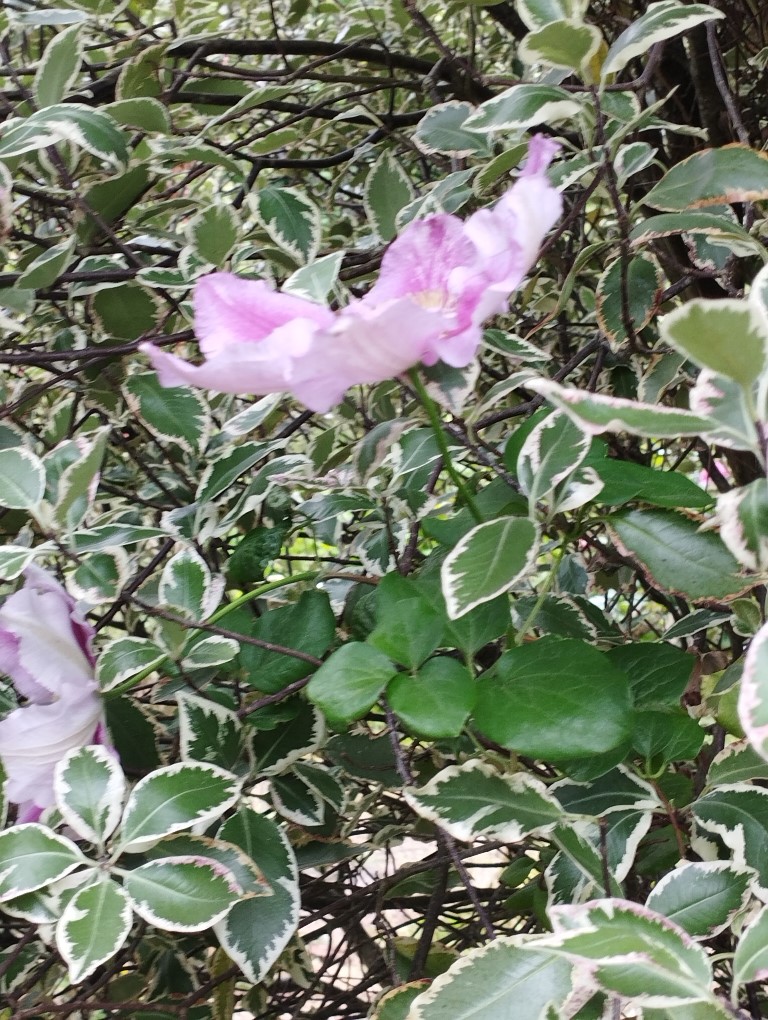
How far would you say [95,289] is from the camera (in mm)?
688

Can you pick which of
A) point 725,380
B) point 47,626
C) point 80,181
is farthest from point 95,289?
point 725,380

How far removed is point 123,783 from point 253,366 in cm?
26

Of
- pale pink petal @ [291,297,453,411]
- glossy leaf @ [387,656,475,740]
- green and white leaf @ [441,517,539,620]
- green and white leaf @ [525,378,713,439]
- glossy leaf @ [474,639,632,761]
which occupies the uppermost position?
pale pink petal @ [291,297,453,411]

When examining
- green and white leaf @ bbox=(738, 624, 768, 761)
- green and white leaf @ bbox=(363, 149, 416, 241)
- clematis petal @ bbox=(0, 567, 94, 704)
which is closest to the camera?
green and white leaf @ bbox=(738, 624, 768, 761)

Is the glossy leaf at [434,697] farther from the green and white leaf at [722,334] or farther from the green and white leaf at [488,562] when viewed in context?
the green and white leaf at [722,334]

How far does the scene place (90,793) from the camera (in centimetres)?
45

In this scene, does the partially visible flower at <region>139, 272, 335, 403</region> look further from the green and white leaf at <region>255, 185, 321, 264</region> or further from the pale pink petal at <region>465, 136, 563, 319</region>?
the green and white leaf at <region>255, 185, 321, 264</region>

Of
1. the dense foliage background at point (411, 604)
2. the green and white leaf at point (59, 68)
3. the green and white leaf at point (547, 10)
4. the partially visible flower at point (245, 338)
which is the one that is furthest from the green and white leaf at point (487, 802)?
the green and white leaf at point (59, 68)

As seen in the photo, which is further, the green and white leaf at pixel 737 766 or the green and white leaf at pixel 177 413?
the green and white leaf at pixel 177 413

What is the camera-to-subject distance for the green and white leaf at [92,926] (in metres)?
0.40

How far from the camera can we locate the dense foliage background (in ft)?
1.21

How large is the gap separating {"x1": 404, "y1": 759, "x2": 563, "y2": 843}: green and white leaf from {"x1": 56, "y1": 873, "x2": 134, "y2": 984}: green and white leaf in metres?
0.16

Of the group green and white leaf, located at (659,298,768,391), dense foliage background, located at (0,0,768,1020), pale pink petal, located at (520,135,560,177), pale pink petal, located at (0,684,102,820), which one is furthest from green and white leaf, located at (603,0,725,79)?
pale pink petal, located at (0,684,102,820)

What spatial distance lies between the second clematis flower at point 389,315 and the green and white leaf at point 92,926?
264mm
